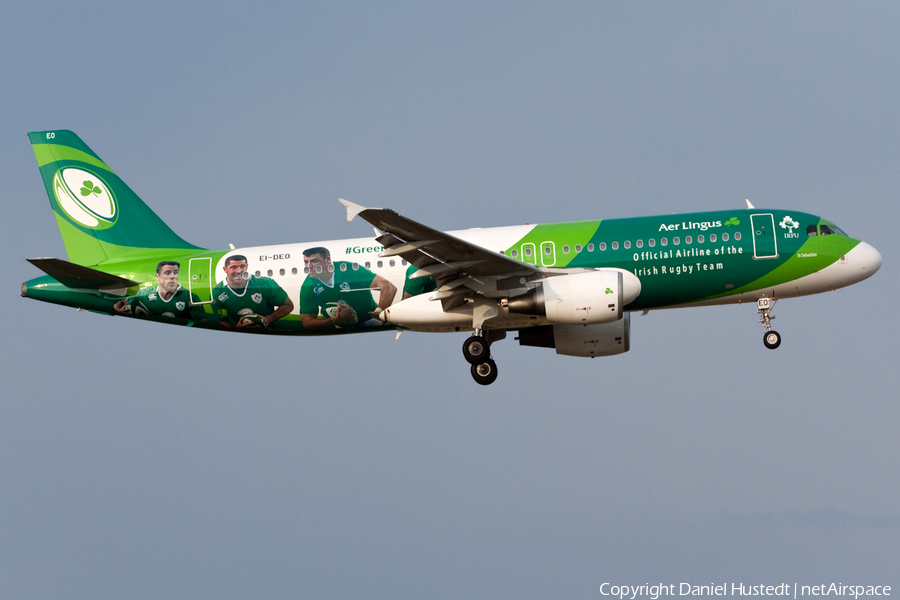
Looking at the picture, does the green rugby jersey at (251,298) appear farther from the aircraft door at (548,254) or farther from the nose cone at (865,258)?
the nose cone at (865,258)

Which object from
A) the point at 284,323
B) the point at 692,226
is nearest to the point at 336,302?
the point at 284,323

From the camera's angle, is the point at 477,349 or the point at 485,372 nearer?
the point at 477,349

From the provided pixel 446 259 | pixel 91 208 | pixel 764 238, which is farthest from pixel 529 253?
pixel 91 208

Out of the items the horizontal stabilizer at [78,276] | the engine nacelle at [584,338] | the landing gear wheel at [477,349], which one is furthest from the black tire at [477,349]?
the horizontal stabilizer at [78,276]

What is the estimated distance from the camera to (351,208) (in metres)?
29.1

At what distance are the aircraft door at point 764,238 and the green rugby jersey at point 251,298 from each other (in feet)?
48.7

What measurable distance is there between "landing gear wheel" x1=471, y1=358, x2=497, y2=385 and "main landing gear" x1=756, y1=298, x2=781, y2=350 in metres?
8.60

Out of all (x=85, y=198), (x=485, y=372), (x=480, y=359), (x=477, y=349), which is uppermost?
(x=85, y=198)

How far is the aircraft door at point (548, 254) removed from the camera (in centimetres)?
3441

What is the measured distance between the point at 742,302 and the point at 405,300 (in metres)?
10.7

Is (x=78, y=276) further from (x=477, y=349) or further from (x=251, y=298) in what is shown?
(x=477, y=349)

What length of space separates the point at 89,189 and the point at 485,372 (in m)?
15.3

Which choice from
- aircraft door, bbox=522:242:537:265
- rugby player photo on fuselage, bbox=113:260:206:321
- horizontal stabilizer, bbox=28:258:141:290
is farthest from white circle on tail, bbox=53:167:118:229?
aircraft door, bbox=522:242:537:265

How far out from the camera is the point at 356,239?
36188 millimetres
